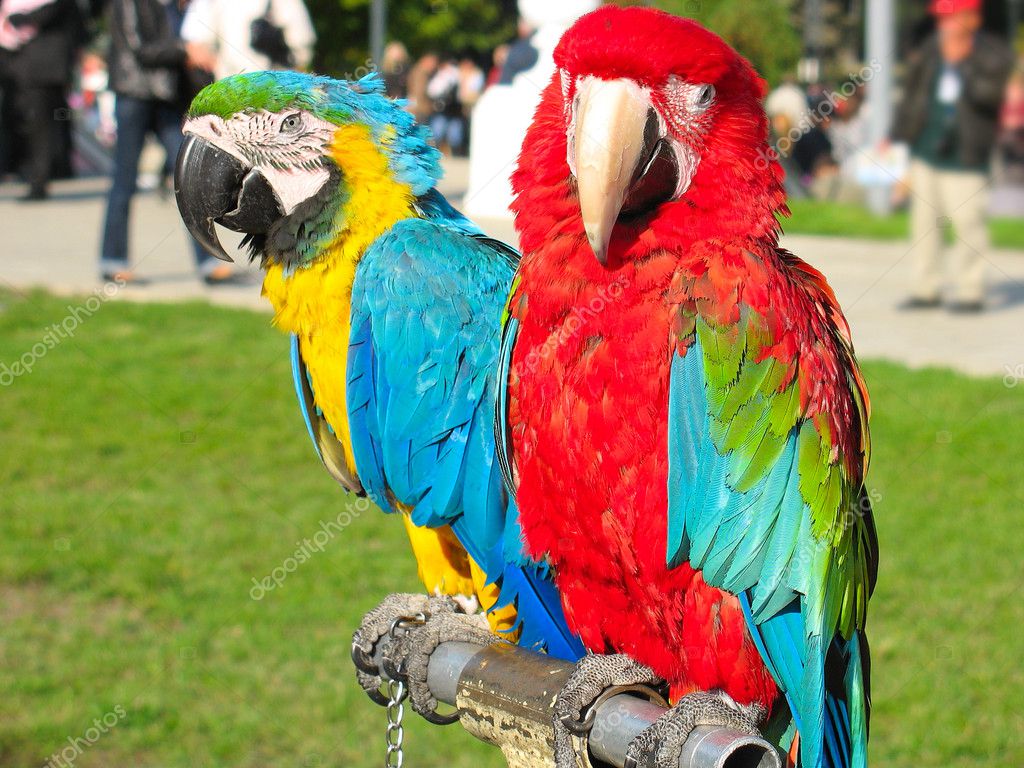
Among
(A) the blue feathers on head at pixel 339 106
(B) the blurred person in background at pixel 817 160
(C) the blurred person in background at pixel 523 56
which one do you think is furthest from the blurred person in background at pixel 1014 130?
(A) the blue feathers on head at pixel 339 106

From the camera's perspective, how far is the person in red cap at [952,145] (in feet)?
24.9

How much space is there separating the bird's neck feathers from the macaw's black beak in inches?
3.4

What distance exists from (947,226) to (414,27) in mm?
22328

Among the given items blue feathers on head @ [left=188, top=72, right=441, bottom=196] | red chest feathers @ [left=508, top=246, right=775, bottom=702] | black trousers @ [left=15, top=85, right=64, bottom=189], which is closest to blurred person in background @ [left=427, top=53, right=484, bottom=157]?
black trousers @ [left=15, top=85, right=64, bottom=189]

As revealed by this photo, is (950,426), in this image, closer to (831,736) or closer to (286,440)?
(286,440)

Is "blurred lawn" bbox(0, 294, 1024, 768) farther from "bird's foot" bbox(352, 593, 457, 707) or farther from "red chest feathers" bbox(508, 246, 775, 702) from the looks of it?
"red chest feathers" bbox(508, 246, 775, 702)

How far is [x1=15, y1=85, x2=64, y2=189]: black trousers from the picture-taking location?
412 inches

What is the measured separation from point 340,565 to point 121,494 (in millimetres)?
1165

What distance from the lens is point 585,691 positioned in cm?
173

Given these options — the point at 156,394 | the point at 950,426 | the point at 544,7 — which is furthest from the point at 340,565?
the point at 544,7

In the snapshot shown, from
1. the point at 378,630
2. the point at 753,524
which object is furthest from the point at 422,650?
the point at 753,524

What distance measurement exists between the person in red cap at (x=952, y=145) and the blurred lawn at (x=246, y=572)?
6.29 feet

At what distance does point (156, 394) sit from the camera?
5.86 m

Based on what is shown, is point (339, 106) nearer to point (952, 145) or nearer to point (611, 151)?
point (611, 151)
